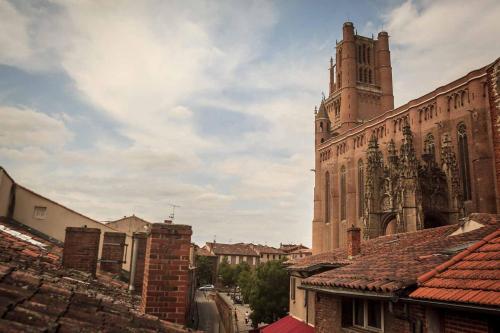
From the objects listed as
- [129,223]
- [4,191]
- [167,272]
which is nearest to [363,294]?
Answer: [167,272]

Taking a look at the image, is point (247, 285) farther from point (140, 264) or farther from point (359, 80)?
point (359, 80)

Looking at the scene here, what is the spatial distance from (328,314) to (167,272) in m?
7.14

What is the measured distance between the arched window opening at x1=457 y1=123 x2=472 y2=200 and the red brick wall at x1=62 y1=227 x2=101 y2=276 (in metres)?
30.9

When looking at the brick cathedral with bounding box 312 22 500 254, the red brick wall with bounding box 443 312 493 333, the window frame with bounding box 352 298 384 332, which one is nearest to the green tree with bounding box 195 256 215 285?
the brick cathedral with bounding box 312 22 500 254

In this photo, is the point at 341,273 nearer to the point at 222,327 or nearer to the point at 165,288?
the point at 165,288

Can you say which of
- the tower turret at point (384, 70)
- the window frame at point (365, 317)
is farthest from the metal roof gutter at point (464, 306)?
the tower turret at point (384, 70)

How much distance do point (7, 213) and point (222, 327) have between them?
26.3 metres

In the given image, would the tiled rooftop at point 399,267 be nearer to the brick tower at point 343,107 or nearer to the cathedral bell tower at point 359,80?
the brick tower at point 343,107

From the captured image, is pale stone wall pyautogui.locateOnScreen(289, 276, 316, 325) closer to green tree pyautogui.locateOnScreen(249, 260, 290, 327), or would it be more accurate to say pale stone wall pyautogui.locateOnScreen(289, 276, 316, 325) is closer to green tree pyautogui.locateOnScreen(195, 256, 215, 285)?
green tree pyautogui.locateOnScreen(249, 260, 290, 327)

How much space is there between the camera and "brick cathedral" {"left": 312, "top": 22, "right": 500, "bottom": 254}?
28859 mm

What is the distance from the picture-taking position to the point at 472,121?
33.0 m

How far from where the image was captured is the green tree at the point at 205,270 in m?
77.0

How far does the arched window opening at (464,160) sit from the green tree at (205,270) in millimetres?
54441

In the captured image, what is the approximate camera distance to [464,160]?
33688 millimetres
